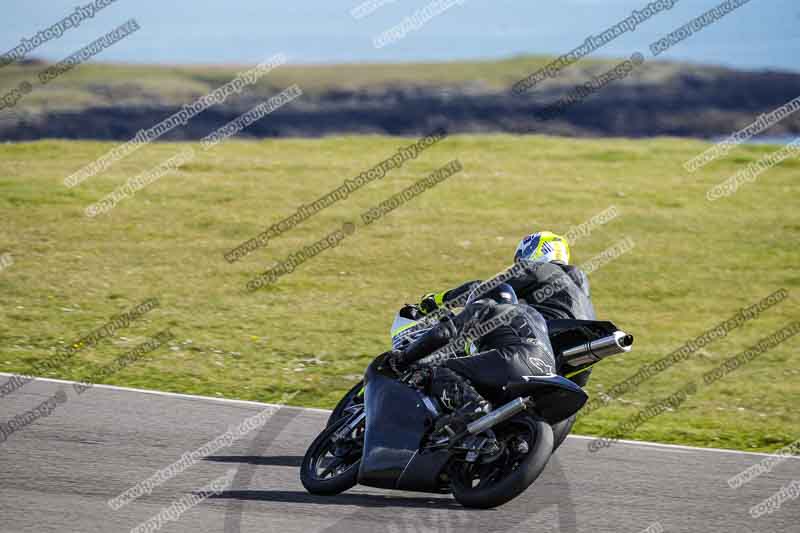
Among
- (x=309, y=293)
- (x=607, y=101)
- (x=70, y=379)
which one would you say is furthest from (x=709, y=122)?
(x=70, y=379)

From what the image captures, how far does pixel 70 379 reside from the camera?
10664mm

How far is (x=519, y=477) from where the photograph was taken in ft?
20.9

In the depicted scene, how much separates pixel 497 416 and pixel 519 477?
41 cm

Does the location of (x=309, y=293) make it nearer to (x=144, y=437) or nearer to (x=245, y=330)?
(x=245, y=330)

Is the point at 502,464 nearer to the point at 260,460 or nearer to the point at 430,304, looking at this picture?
the point at 430,304

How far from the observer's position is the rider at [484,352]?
270 inches

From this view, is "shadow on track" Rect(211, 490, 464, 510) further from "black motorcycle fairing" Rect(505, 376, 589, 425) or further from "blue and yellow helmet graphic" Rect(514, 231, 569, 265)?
"blue and yellow helmet graphic" Rect(514, 231, 569, 265)

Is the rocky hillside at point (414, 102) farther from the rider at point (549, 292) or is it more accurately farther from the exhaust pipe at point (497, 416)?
the exhaust pipe at point (497, 416)

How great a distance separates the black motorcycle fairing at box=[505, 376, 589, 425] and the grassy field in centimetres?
301

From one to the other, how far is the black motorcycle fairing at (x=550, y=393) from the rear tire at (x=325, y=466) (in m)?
1.29

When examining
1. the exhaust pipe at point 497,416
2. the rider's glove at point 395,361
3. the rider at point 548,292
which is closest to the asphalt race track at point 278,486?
the exhaust pipe at point 497,416

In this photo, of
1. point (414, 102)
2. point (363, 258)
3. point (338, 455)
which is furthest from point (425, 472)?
point (414, 102)

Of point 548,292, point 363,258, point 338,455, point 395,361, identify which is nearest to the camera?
point 395,361

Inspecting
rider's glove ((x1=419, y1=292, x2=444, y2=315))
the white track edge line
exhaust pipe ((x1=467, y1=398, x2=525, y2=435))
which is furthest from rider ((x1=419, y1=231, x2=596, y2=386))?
the white track edge line
